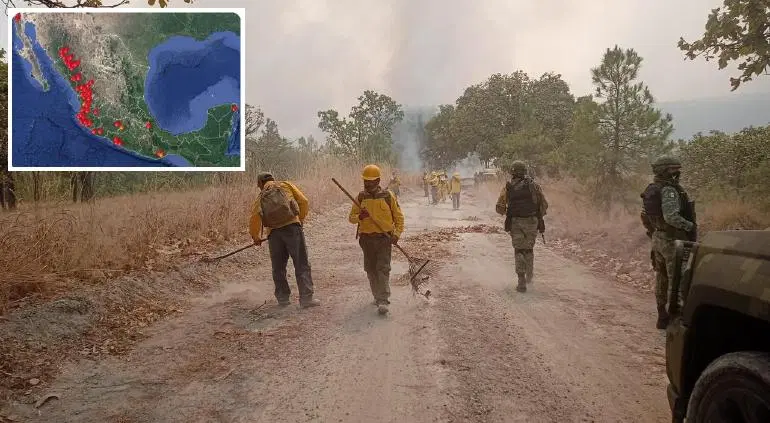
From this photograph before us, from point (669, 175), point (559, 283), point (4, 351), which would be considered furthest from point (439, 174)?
point (4, 351)

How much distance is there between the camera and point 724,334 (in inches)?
93.1

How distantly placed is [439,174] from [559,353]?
813 inches

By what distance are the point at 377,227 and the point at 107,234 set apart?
364 centimetres

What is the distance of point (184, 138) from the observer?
579 centimetres

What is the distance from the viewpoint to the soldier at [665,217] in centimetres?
539

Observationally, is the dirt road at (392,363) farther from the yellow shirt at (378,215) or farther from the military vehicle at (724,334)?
the military vehicle at (724,334)

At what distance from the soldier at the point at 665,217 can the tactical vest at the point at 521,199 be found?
1730 millimetres

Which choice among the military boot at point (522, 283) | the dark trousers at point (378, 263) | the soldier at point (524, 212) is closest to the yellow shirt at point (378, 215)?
the dark trousers at point (378, 263)

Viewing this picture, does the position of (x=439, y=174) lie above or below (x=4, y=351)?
above

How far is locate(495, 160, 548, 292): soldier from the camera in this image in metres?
7.30

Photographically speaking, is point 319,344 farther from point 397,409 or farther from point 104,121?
point 104,121

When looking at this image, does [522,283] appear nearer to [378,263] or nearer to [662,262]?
[662,262]

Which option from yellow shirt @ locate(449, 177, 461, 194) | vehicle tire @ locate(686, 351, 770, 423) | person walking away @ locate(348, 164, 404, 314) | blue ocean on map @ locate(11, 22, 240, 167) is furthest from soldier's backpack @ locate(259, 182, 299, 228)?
yellow shirt @ locate(449, 177, 461, 194)

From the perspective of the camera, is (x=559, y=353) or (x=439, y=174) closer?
(x=559, y=353)
